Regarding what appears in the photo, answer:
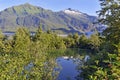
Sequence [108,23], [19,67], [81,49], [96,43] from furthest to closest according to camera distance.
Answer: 1. [81,49]
2. [96,43]
3. [108,23]
4. [19,67]

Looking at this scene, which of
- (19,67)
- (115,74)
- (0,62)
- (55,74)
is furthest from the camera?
(55,74)

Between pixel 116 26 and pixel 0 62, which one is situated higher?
pixel 116 26

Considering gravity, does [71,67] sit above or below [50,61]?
below

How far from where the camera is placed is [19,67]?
68.8 ft

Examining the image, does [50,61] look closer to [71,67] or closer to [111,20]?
[111,20]

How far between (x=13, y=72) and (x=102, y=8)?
25.7m

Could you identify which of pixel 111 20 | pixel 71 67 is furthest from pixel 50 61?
pixel 71 67

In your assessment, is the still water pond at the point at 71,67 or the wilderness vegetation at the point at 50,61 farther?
the still water pond at the point at 71,67

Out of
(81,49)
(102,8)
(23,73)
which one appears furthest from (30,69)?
(81,49)

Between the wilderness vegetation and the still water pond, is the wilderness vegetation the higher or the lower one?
the higher one

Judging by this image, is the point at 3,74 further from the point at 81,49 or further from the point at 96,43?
the point at 81,49

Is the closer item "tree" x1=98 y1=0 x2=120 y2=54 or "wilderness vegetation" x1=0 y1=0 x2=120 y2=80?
"wilderness vegetation" x1=0 y1=0 x2=120 y2=80

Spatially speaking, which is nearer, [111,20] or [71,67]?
[111,20]

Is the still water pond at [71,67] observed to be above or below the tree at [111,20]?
below
